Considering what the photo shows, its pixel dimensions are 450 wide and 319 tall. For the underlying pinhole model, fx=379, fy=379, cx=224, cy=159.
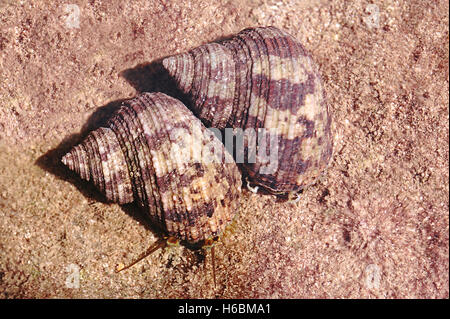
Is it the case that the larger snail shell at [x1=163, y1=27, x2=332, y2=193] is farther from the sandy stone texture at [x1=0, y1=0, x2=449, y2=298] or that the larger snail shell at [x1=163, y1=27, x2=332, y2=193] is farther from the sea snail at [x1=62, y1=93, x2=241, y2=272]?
the sandy stone texture at [x1=0, y1=0, x2=449, y2=298]

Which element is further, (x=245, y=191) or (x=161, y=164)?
(x=245, y=191)

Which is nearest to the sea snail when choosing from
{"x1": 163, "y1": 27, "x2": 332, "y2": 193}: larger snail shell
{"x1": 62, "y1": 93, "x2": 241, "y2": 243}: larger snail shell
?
{"x1": 62, "y1": 93, "x2": 241, "y2": 243}: larger snail shell

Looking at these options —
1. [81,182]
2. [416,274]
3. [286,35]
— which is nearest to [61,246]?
[81,182]

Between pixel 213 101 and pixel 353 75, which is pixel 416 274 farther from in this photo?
pixel 213 101

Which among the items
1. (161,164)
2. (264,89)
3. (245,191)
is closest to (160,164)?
(161,164)

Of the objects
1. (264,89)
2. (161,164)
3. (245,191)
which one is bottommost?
(245,191)

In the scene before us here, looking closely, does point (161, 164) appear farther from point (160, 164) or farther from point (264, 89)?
point (264, 89)
